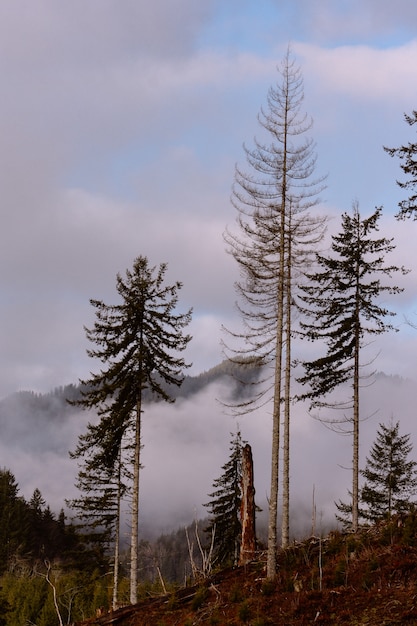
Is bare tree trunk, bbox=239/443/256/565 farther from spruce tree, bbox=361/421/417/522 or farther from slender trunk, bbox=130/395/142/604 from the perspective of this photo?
spruce tree, bbox=361/421/417/522

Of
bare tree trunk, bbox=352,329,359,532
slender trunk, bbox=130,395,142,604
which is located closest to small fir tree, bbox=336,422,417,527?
bare tree trunk, bbox=352,329,359,532

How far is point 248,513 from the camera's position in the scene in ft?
52.4

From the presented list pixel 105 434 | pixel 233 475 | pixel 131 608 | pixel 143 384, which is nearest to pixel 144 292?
pixel 143 384

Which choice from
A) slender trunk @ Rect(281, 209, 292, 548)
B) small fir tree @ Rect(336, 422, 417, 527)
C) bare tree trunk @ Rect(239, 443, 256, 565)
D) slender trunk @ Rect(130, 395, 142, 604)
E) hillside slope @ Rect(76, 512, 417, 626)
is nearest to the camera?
hillside slope @ Rect(76, 512, 417, 626)

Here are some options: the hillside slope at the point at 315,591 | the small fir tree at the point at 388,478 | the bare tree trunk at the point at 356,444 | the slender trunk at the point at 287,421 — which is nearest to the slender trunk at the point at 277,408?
the hillside slope at the point at 315,591

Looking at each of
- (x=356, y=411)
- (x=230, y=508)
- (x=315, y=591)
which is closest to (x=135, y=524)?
(x=315, y=591)

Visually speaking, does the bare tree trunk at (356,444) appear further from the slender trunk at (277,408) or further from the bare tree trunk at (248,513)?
the slender trunk at (277,408)

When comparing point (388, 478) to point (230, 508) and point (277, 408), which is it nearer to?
point (230, 508)

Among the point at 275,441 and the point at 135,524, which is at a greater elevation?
the point at 275,441

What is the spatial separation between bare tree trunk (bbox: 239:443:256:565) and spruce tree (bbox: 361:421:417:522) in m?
15.4

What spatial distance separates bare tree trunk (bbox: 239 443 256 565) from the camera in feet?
52.2

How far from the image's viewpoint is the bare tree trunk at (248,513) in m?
15.9

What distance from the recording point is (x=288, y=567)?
14.4m

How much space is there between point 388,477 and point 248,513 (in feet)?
54.3
